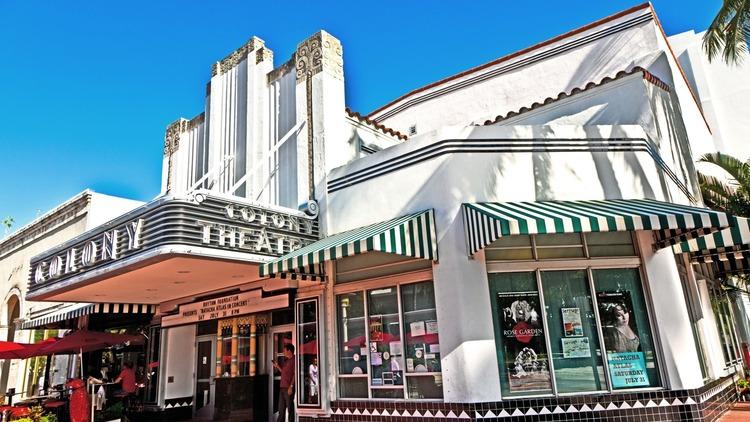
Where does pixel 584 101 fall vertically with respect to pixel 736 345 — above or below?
above

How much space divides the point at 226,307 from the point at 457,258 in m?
6.55

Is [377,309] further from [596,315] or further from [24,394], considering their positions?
[24,394]

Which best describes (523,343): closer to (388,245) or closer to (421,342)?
(421,342)

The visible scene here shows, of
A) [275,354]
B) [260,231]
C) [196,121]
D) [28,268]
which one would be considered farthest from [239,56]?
[28,268]

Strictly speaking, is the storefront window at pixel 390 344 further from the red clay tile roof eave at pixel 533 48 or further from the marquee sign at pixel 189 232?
the red clay tile roof eave at pixel 533 48

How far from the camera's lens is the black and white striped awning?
14500 millimetres

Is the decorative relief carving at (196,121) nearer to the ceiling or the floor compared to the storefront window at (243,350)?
nearer to the ceiling

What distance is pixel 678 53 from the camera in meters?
21.5

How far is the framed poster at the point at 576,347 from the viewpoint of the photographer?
8.25 meters

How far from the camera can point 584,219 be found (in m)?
7.35

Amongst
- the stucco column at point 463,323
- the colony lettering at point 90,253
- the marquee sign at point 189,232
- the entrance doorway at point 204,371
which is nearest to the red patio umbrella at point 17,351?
the colony lettering at point 90,253

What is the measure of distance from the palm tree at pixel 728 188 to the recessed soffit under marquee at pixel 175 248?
10304 millimetres

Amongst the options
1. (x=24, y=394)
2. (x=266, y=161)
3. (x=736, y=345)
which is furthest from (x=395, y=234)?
(x=24, y=394)

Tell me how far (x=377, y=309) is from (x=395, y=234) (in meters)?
1.92
